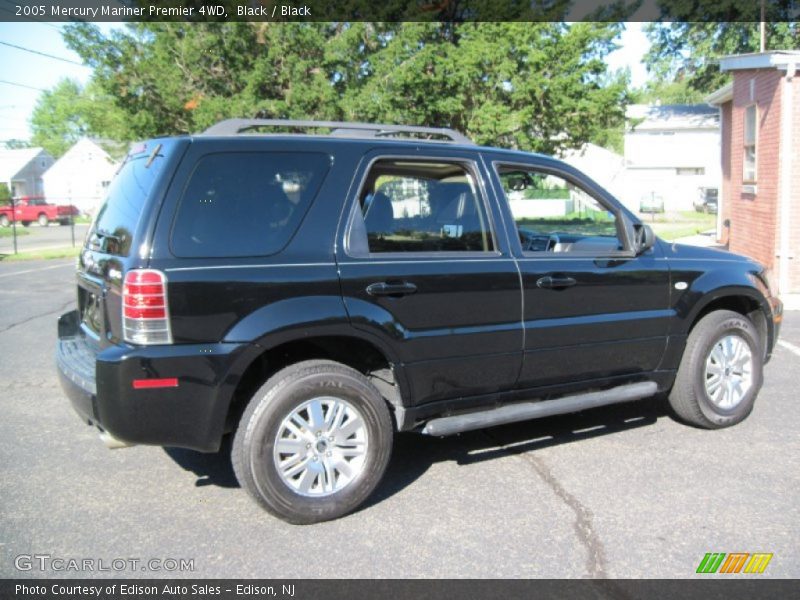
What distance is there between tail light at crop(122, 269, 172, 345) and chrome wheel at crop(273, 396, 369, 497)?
75cm

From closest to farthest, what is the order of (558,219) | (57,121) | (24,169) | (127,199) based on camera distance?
(127,199)
(558,219)
(24,169)
(57,121)

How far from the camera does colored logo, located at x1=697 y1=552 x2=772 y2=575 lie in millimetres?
3391

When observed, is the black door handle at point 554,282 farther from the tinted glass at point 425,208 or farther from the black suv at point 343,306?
the tinted glass at point 425,208

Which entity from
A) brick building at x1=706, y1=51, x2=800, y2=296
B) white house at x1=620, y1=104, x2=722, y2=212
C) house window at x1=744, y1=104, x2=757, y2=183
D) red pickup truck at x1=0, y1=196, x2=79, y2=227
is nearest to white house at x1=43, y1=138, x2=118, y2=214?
red pickup truck at x1=0, y1=196, x2=79, y2=227

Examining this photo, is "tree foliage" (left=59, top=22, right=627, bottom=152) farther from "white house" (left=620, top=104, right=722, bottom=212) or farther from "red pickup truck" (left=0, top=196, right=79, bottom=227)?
"red pickup truck" (left=0, top=196, right=79, bottom=227)

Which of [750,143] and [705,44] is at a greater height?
[705,44]

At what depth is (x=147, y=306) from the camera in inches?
138

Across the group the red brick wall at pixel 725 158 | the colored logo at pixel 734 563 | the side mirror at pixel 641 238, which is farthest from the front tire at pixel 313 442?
the red brick wall at pixel 725 158

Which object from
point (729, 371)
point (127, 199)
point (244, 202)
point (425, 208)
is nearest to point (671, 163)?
point (729, 371)

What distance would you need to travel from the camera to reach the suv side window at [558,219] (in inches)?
191

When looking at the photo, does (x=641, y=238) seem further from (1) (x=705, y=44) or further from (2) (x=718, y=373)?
(1) (x=705, y=44)

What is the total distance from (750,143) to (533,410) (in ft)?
37.4

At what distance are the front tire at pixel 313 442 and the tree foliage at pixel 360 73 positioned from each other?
18.0 metres

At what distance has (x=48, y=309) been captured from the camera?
36.3 ft
